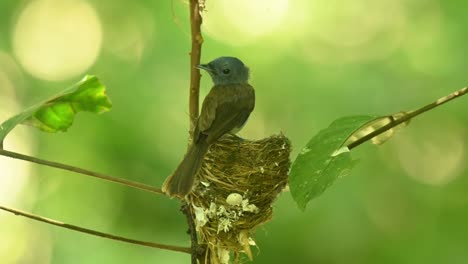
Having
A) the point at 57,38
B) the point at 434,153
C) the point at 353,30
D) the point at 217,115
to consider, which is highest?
the point at 57,38

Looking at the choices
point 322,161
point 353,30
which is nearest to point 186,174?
point 322,161

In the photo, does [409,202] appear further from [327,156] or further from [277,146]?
[327,156]

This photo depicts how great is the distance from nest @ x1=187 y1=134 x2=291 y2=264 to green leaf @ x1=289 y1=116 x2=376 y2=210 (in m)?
0.61

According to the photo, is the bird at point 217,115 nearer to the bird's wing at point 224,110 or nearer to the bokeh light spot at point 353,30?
the bird's wing at point 224,110

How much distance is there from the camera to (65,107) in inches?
81.5

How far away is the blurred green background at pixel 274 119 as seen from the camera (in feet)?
15.3

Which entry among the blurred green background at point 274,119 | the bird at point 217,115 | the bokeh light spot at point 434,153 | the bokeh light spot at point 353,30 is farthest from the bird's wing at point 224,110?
the bokeh light spot at point 434,153

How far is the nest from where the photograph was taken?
251 centimetres

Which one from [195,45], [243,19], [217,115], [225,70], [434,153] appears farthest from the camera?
[434,153]

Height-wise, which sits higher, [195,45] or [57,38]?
[57,38]

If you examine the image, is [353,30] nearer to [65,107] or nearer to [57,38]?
[57,38]

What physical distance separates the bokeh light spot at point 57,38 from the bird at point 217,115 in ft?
5.53

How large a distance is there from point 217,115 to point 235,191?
1.67 ft

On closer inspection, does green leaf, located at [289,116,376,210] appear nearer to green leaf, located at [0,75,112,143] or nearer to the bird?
green leaf, located at [0,75,112,143]
